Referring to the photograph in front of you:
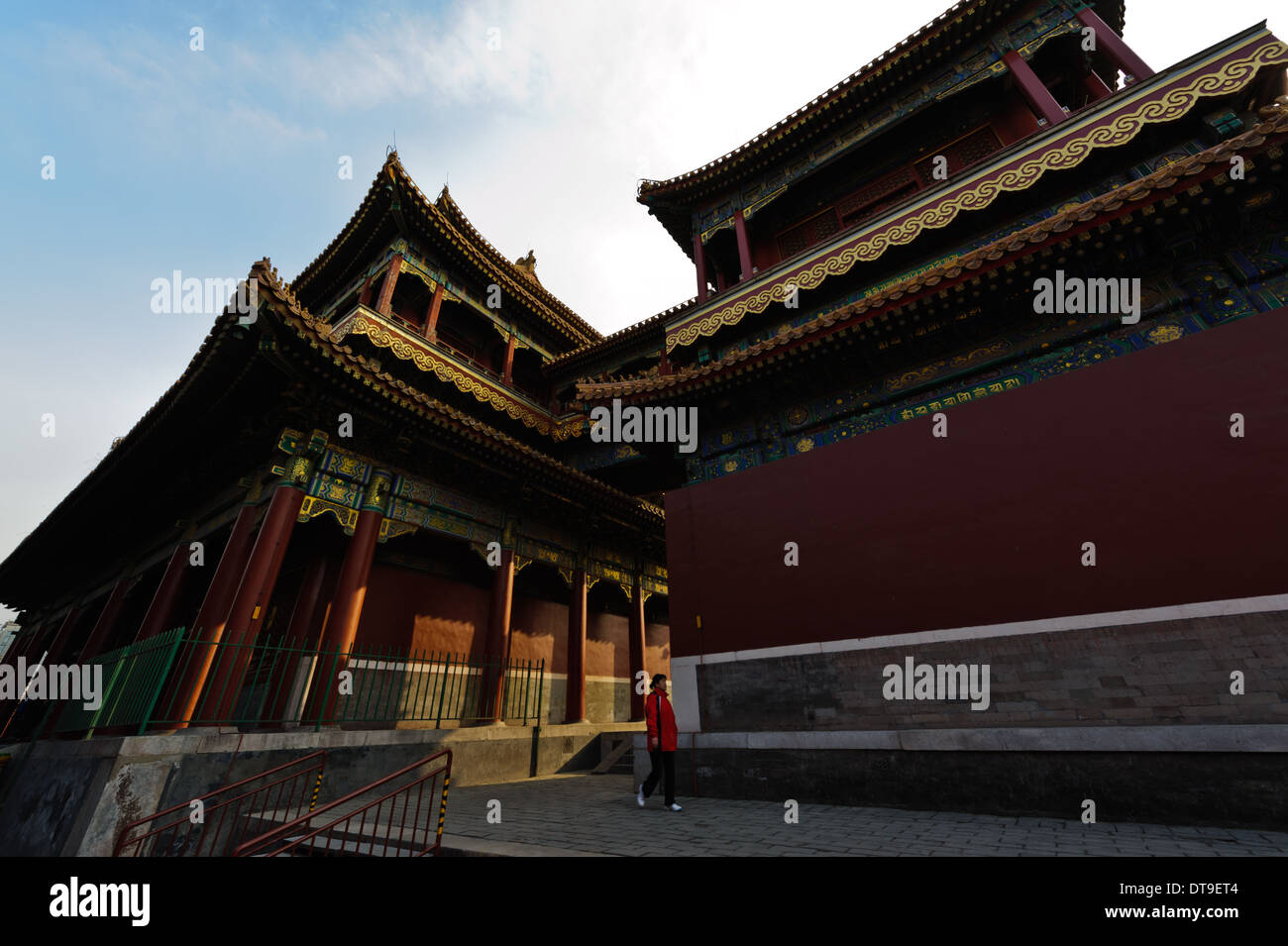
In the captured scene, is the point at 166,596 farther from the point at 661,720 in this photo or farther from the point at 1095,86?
the point at 1095,86

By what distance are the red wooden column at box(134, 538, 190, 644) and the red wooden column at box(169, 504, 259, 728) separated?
2.32 metres

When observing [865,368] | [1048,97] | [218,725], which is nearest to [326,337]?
[218,725]

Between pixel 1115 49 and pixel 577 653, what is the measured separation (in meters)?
13.9

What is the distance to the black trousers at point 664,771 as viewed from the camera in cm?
590

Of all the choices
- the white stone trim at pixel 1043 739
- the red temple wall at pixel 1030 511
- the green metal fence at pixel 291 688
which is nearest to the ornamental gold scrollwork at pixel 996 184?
the red temple wall at pixel 1030 511

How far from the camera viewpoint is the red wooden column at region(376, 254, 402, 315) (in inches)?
491

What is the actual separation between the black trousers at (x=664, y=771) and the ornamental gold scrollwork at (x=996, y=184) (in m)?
6.51

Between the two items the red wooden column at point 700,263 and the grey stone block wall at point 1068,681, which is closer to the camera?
the grey stone block wall at point 1068,681

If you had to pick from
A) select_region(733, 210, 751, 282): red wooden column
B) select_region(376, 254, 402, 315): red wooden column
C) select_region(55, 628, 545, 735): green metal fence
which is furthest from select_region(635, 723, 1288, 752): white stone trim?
select_region(376, 254, 402, 315): red wooden column

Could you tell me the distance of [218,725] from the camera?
6.71 metres

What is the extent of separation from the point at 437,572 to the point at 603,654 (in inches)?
194

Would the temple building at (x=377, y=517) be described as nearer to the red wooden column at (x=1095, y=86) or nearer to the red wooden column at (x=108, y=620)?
the red wooden column at (x=108, y=620)

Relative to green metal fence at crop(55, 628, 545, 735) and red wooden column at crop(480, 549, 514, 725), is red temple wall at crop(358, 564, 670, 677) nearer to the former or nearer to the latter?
green metal fence at crop(55, 628, 545, 735)

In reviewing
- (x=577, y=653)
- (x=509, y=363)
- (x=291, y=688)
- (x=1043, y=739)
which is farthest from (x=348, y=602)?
(x=1043, y=739)
